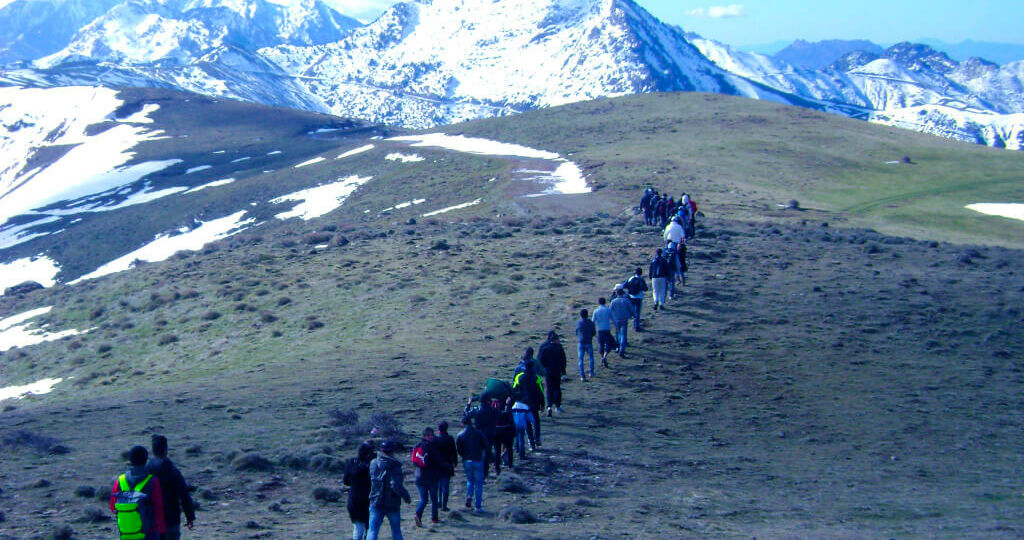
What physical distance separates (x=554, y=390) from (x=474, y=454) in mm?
4868

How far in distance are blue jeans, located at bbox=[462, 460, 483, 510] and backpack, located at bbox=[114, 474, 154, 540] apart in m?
5.18

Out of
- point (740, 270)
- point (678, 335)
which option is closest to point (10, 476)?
point (678, 335)

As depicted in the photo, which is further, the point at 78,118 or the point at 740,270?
the point at 78,118

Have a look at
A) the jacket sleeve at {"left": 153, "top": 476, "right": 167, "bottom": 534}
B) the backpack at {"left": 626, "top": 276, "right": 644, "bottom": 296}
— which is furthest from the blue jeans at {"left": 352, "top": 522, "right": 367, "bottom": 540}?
the backpack at {"left": 626, "top": 276, "right": 644, "bottom": 296}

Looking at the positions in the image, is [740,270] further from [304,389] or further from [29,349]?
[29,349]

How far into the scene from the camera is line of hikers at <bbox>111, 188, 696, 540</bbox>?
921 centimetres

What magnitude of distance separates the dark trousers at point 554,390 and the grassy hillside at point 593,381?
18.2 inches

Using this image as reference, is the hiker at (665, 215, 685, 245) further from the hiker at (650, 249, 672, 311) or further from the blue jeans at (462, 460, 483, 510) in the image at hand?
the blue jeans at (462, 460, 483, 510)

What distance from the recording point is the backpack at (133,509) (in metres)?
9.09

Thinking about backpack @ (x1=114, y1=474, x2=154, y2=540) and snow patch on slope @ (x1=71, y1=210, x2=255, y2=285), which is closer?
→ backpack @ (x1=114, y1=474, x2=154, y2=540)

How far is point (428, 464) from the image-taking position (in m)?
12.5

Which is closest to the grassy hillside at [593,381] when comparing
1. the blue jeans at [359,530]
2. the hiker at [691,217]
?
the hiker at [691,217]

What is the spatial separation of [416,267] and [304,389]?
1426cm

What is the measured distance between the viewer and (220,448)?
646 inches
